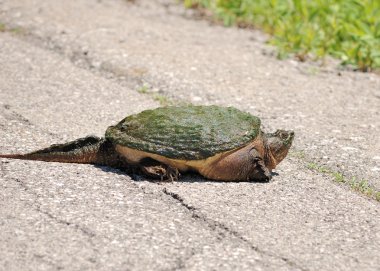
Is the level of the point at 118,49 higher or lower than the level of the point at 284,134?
lower

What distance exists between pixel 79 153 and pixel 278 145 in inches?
47.7

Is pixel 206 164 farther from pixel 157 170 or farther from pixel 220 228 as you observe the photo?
pixel 220 228

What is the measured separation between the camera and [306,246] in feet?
12.2

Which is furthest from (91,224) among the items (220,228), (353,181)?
(353,181)

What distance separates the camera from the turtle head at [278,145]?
4.57 meters

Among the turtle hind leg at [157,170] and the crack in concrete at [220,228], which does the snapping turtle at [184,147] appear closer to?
the turtle hind leg at [157,170]

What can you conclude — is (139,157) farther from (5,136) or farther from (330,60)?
(330,60)

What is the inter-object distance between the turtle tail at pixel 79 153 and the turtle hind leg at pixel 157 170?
0.23 m

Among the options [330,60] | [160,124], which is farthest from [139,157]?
[330,60]

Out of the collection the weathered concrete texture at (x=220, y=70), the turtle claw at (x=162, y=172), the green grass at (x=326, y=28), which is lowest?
the weathered concrete texture at (x=220, y=70)

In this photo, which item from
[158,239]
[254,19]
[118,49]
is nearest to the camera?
[158,239]

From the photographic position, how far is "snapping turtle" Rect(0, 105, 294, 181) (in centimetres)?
429

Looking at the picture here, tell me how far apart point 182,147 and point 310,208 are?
0.80 m

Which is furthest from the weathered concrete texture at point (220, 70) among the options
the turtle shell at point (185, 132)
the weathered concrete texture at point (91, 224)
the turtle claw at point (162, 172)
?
the weathered concrete texture at point (91, 224)
